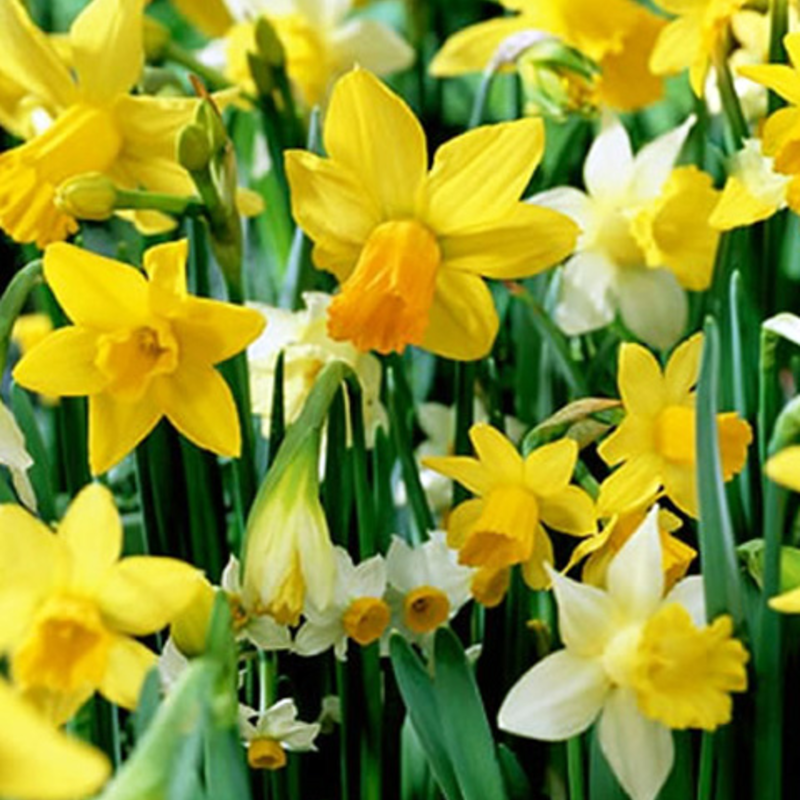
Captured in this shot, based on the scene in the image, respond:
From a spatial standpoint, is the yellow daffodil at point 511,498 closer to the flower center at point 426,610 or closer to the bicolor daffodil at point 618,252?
the flower center at point 426,610

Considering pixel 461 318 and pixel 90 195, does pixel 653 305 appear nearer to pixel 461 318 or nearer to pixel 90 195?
pixel 461 318

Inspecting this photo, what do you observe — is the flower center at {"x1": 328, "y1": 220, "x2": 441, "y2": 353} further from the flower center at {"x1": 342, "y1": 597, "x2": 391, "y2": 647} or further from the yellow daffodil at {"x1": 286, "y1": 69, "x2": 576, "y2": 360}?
the flower center at {"x1": 342, "y1": 597, "x2": 391, "y2": 647}

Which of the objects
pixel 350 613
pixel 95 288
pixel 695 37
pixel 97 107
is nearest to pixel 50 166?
pixel 97 107

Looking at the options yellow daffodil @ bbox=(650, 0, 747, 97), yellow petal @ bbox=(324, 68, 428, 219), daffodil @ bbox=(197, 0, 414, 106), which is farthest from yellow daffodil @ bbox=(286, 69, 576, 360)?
daffodil @ bbox=(197, 0, 414, 106)

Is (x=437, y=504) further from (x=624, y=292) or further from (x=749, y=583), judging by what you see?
(x=749, y=583)

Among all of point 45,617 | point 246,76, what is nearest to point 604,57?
point 246,76

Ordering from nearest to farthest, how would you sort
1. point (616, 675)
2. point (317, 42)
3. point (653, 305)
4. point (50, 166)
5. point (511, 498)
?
point (616, 675) → point (511, 498) → point (50, 166) → point (653, 305) → point (317, 42)
